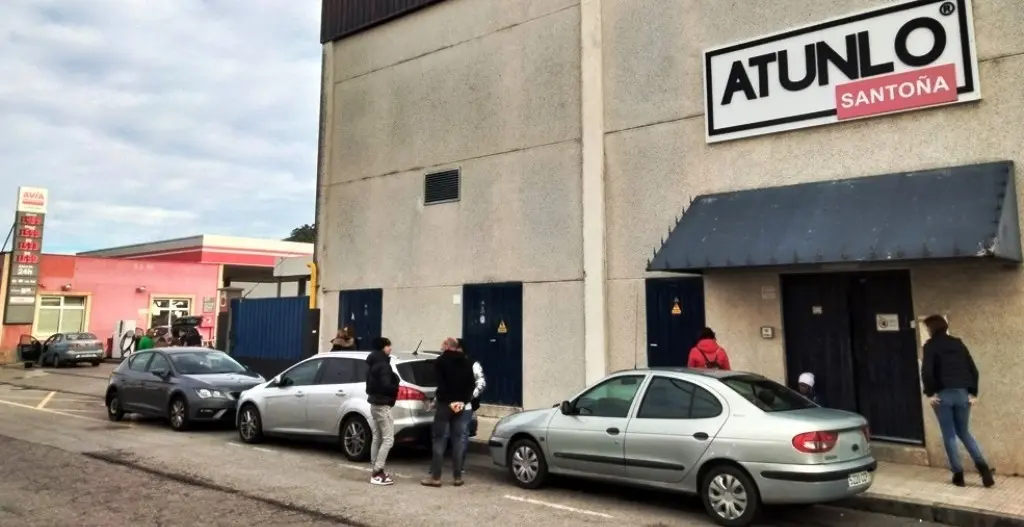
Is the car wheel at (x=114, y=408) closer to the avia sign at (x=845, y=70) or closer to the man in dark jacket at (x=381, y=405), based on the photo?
the man in dark jacket at (x=381, y=405)

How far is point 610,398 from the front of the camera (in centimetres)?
746

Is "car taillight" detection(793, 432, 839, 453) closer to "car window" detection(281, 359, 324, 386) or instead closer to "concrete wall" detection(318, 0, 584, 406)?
"concrete wall" detection(318, 0, 584, 406)

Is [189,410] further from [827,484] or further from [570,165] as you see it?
[827,484]

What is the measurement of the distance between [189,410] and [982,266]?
12.2 metres

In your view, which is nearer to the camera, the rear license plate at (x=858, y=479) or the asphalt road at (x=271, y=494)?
the rear license plate at (x=858, y=479)

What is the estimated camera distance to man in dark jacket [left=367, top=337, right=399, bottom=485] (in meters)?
7.98

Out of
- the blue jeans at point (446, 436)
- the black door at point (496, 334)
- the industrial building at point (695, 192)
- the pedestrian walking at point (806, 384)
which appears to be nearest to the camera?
the blue jeans at point (446, 436)

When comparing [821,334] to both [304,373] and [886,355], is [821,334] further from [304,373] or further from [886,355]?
[304,373]

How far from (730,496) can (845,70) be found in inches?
250

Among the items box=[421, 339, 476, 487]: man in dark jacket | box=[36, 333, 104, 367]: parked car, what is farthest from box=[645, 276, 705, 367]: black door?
box=[36, 333, 104, 367]: parked car

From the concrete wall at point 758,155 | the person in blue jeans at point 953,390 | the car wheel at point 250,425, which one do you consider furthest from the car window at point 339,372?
the person in blue jeans at point 953,390

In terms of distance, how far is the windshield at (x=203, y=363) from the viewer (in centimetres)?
1278

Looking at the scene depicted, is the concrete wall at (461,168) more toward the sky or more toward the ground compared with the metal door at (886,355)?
more toward the sky

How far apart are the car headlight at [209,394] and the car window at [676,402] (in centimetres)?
812
